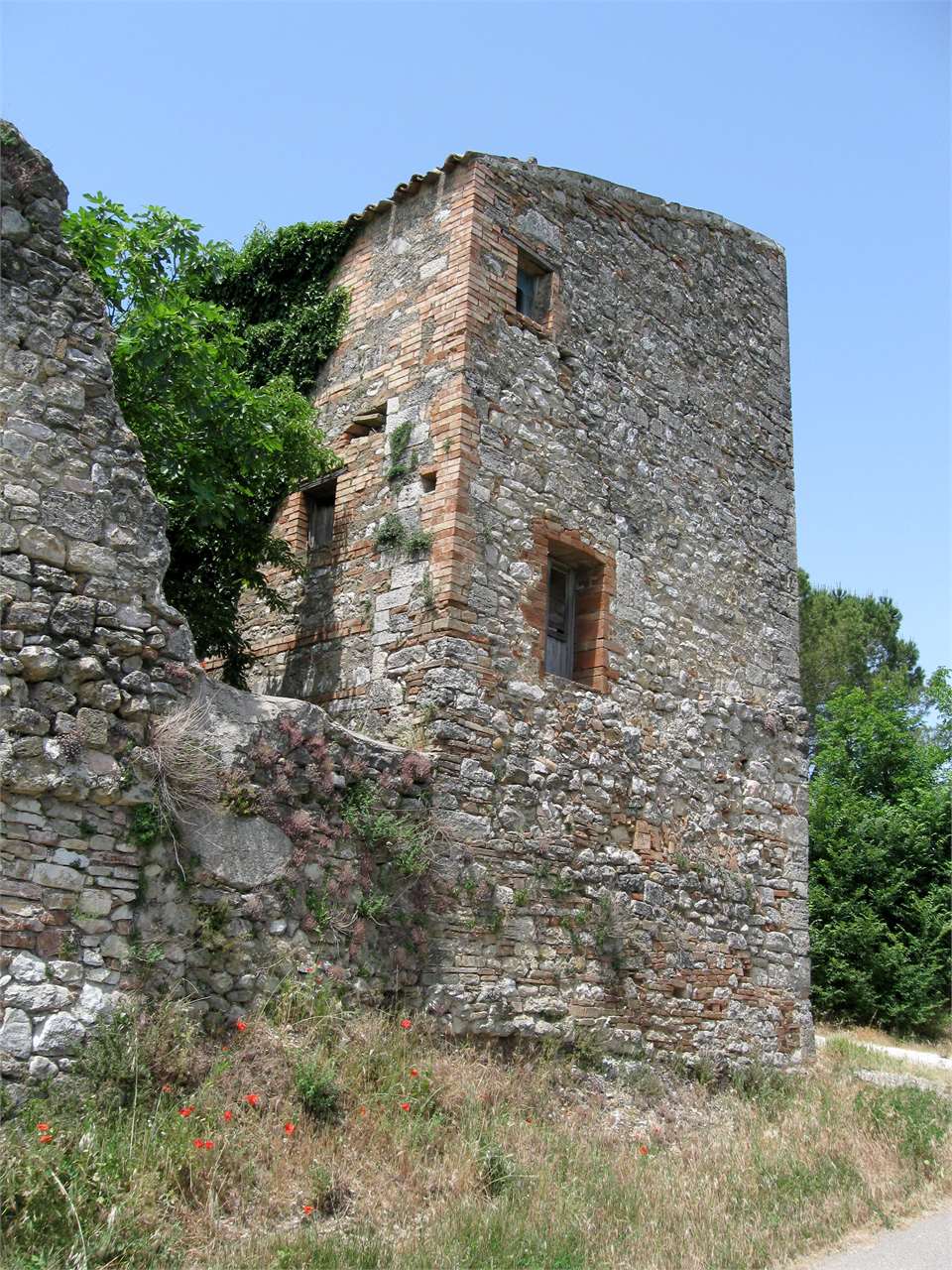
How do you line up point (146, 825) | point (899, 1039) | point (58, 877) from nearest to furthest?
point (58, 877) < point (146, 825) < point (899, 1039)

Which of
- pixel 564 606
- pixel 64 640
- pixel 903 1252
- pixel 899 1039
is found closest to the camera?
pixel 64 640

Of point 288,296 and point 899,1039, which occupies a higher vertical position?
point 288,296

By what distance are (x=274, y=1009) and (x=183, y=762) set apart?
5.13ft

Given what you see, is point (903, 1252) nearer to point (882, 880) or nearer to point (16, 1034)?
point (16, 1034)

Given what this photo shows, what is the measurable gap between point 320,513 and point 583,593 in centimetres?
245

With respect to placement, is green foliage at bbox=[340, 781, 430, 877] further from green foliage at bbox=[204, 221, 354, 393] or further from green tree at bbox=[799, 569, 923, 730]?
green tree at bbox=[799, 569, 923, 730]

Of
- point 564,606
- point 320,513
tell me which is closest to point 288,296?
point 320,513

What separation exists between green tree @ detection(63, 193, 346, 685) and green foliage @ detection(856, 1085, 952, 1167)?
6.13m

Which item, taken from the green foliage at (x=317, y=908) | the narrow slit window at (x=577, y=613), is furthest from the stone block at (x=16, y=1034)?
the narrow slit window at (x=577, y=613)

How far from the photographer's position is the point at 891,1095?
365 inches

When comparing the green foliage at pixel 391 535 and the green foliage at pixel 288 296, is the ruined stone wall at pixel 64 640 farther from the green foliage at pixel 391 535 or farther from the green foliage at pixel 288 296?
the green foliage at pixel 288 296

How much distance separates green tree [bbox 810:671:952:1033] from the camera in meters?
15.4

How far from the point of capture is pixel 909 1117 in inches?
340

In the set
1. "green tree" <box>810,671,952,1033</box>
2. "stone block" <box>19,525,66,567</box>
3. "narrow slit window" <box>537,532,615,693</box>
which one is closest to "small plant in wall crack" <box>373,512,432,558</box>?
"narrow slit window" <box>537,532,615,693</box>
